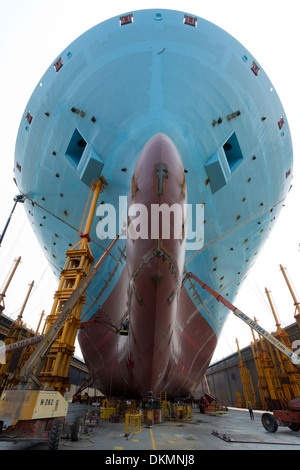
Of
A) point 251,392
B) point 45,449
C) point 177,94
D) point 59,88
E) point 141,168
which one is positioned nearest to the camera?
point 45,449

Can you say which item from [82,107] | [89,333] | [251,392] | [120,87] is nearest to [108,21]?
[120,87]

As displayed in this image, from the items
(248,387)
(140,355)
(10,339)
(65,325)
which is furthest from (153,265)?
(248,387)

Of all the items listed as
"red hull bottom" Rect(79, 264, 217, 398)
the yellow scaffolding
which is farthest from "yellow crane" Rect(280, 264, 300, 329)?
the yellow scaffolding

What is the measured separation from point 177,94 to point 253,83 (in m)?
2.73

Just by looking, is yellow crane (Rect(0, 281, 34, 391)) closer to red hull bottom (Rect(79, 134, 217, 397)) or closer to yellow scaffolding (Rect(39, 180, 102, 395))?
red hull bottom (Rect(79, 134, 217, 397))

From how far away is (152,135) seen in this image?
716cm

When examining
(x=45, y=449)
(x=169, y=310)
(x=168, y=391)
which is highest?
(x=169, y=310)

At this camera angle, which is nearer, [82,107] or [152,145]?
[152,145]

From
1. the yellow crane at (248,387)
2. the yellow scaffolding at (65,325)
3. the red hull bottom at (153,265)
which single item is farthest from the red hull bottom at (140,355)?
the yellow crane at (248,387)

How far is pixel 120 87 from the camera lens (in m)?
7.14

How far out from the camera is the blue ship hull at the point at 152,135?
22.7 feet

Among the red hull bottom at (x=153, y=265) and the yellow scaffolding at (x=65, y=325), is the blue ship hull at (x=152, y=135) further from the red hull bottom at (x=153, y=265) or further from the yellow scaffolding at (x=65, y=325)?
the yellow scaffolding at (x=65, y=325)

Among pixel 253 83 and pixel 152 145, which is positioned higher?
pixel 253 83

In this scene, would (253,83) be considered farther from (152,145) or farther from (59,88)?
(59,88)
